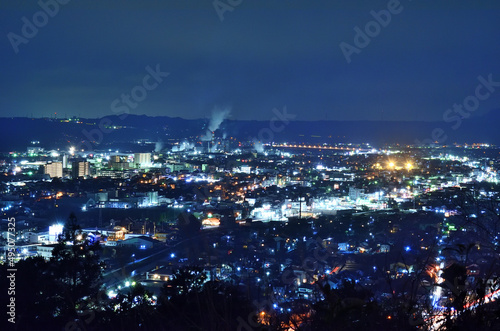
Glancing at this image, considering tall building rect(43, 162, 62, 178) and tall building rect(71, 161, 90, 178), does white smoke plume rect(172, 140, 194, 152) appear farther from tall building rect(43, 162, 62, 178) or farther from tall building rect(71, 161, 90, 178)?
tall building rect(43, 162, 62, 178)

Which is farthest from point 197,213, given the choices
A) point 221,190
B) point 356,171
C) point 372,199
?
point 356,171

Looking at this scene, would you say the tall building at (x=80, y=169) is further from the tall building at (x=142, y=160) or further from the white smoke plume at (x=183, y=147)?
the white smoke plume at (x=183, y=147)

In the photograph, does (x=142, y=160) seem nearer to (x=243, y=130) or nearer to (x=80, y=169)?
(x=80, y=169)

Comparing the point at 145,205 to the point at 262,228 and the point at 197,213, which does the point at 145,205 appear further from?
the point at 262,228

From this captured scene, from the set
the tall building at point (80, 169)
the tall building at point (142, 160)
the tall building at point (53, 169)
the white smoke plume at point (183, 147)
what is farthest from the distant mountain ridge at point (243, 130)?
the tall building at point (80, 169)

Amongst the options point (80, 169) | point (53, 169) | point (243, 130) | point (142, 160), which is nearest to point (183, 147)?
point (243, 130)
